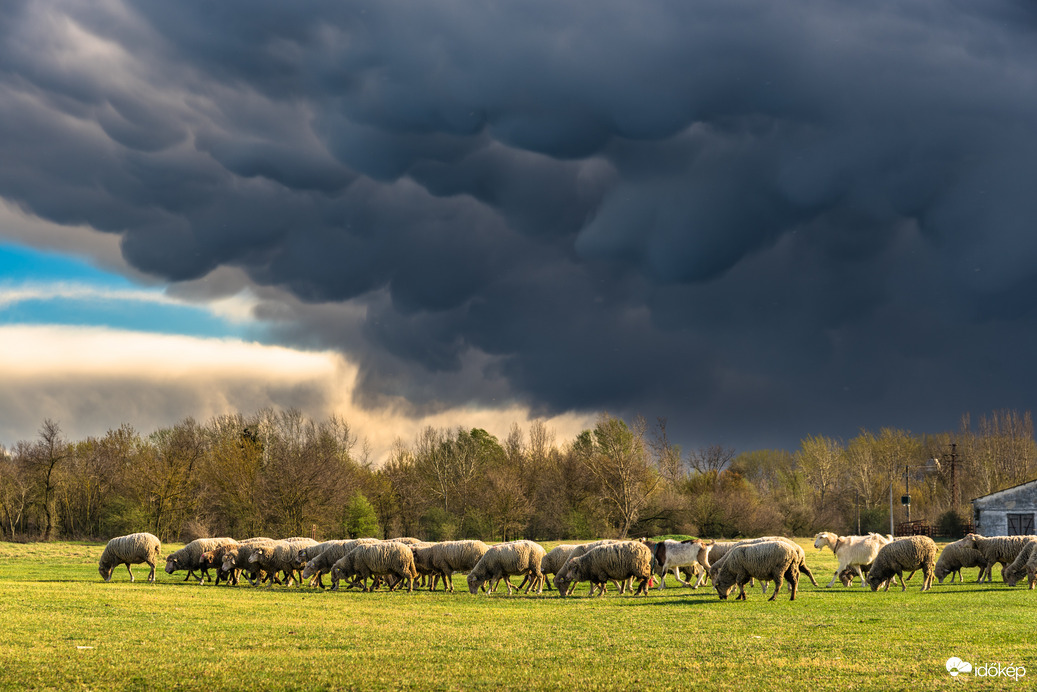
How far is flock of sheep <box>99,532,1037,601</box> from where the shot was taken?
2569 centimetres

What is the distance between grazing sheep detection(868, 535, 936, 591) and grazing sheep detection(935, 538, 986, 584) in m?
5.37

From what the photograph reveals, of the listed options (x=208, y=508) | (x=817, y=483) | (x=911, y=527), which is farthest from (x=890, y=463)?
(x=208, y=508)

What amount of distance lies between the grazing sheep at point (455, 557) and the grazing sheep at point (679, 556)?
6700 millimetres

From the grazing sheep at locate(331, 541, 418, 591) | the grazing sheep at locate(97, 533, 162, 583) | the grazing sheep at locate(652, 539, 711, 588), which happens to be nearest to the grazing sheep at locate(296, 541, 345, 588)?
the grazing sheep at locate(331, 541, 418, 591)

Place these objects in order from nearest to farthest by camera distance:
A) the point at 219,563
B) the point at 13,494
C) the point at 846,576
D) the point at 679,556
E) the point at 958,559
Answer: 1. the point at 679,556
2. the point at 846,576
3. the point at 958,559
4. the point at 219,563
5. the point at 13,494

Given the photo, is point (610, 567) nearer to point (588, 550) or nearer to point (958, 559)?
point (588, 550)

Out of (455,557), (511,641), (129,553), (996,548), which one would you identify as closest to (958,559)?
(996,548)

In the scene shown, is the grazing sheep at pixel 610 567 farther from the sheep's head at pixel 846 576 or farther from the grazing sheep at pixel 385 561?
the sheep's head at pixel 846 576

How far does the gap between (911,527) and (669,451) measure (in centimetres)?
2902

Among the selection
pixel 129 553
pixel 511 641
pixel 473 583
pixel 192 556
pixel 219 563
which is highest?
pixel 129 553

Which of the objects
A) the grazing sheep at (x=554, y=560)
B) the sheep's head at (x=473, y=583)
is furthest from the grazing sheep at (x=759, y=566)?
the sheep's head at (x=473, y=583)

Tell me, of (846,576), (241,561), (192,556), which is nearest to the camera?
(846,576)

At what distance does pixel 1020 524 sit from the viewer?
73.1m

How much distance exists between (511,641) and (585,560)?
13057 mm
